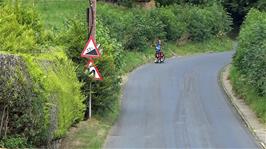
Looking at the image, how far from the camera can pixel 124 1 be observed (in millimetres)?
61906

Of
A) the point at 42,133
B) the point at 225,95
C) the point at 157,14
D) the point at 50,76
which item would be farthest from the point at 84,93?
the point at 157,14

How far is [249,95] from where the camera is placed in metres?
29.5

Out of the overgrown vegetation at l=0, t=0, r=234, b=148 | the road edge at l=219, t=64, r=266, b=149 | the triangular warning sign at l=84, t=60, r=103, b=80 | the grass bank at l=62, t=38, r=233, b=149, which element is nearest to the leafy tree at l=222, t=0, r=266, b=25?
the overgrown vegetation at l=0, t=0, r=234, b=148

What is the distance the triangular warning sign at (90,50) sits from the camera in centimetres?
2078

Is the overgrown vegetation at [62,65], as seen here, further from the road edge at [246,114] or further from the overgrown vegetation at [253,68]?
the overgrown vegetation at [253,68]

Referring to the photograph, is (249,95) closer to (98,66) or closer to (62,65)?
(98,66)

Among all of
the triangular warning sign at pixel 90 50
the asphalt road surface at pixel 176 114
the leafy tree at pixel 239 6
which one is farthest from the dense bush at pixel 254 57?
the leafy tree at pixel 239 6

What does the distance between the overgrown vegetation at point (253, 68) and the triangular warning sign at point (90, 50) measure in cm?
828

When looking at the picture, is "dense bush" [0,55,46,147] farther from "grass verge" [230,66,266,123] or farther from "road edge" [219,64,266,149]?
"grass verge" [230,66,266,123]

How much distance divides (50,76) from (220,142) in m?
7.83

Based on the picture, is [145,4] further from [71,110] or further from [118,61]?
[71,110]

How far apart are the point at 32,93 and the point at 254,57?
17794mm

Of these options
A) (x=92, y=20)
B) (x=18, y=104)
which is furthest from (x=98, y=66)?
(x=18, y=104)

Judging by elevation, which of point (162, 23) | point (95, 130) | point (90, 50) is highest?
point (90, 50)
